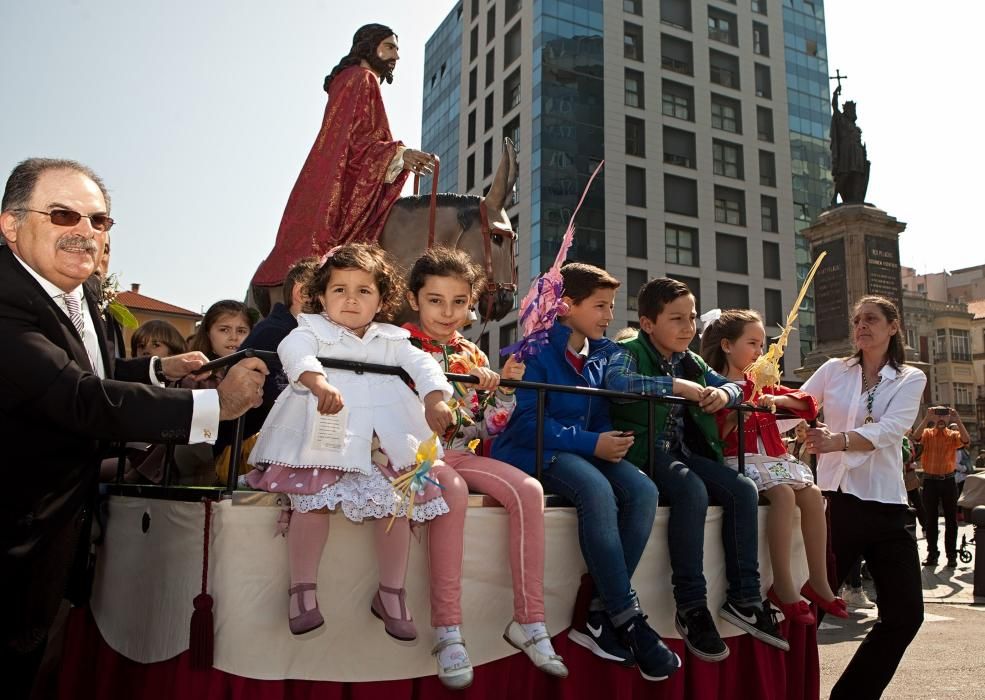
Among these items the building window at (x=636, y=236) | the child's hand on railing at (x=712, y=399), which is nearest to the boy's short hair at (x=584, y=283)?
the child's hand on railing at (x=712, y=399)

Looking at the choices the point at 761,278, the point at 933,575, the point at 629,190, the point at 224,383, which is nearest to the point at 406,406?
the point at 224,383

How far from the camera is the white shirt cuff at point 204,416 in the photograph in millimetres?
2514

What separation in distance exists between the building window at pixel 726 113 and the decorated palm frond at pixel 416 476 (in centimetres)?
4474

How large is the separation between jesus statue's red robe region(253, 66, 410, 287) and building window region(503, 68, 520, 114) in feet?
121

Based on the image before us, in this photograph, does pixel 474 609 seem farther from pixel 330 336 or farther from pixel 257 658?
pixel 330 336

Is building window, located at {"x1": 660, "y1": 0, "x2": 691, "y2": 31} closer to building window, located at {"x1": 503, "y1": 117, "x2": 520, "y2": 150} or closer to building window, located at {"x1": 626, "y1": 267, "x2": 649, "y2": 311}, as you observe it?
building window, located at {"x1": 503, "y1": 117, "x2": 520, "y2": 150}

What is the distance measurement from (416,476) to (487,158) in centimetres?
4259

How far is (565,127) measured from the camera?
38.9 metres

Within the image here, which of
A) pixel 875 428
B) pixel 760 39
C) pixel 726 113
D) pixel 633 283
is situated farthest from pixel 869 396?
pixel 760 39

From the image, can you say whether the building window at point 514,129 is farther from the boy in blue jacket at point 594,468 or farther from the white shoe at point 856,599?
the boy in blue jacket at point 594,468

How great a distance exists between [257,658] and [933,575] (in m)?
10.2

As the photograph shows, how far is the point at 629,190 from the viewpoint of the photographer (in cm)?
4050

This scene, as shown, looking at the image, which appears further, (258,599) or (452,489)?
(452,489)

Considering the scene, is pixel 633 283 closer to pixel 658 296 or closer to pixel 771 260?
pixel 771 260
